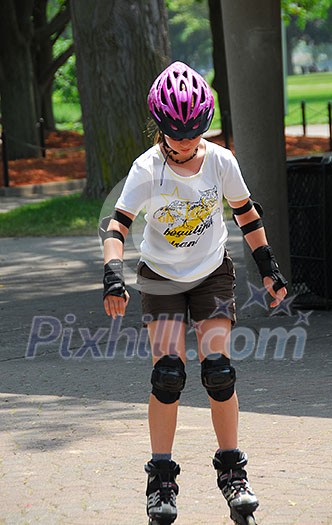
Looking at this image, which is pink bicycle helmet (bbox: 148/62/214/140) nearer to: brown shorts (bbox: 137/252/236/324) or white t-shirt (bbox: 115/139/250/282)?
white t-shirt (bbox: 115/139/250/282)

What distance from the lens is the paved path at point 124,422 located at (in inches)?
200

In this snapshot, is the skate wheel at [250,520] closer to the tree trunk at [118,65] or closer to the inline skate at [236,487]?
the inline skate at [236,487]

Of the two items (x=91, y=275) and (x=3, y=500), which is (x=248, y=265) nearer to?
(x=91, y=275)

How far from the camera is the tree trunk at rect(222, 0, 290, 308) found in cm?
956

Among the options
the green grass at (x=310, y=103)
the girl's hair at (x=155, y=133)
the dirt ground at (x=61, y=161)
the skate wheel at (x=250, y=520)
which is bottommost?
the green grass at (x=310, y=103)

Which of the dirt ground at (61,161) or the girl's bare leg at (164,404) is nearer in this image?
the girl's bare leg at (164,404)

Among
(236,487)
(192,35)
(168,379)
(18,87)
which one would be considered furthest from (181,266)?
(192,35)

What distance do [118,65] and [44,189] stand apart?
5545 millimetres

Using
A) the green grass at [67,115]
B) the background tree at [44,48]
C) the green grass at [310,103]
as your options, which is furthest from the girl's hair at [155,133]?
the green grass at [67,115]

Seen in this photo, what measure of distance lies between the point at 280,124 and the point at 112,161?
7907 mm

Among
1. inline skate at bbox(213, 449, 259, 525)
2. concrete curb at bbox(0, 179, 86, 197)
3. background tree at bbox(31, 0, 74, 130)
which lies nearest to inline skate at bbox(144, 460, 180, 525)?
inline skate at bbox(213, 449, 259, 525)

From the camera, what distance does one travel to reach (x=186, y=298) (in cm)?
493

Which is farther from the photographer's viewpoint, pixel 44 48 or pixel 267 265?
pixel 44 48

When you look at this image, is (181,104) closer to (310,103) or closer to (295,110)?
(295,110)
